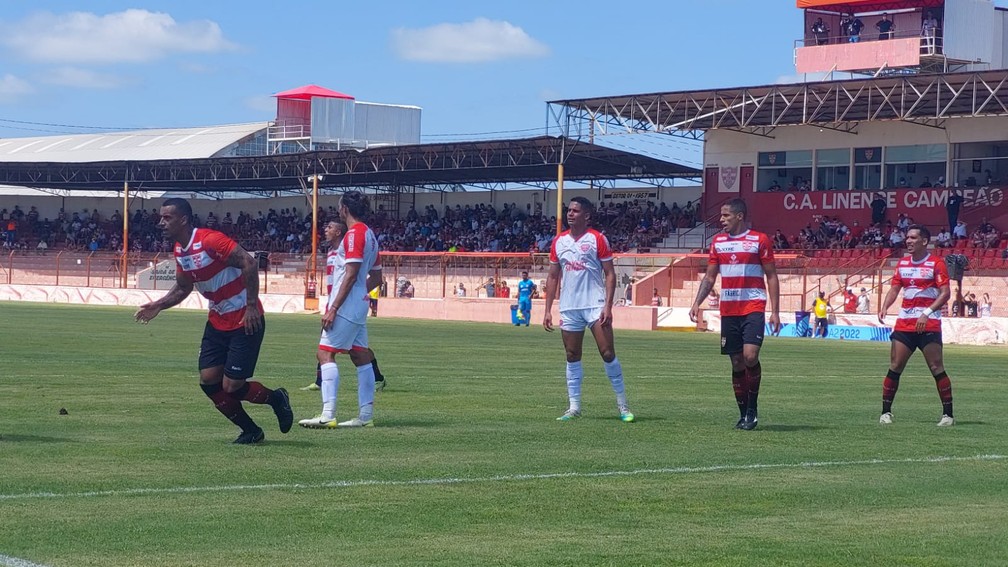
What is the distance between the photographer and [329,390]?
1245 centimetres

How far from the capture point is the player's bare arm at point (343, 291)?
12.2m

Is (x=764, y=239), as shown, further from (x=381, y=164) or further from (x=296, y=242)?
(x=296, y=242)

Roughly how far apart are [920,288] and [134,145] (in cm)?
8398

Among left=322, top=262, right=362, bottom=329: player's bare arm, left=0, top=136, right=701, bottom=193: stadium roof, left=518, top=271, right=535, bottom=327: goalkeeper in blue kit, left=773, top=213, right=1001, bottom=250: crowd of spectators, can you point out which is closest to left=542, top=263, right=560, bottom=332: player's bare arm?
left=322, top=262, right=362, bottom=329: player's bare arm

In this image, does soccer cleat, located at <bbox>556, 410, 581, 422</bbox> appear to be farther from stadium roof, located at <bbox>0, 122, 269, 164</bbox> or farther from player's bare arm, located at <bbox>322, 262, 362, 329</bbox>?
stadium roof, located at <bbox>0, 122, 269, 164</bbox>

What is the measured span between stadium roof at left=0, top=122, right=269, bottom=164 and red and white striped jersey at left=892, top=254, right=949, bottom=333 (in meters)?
74.2

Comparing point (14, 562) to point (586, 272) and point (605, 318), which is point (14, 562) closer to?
point (605, 318)

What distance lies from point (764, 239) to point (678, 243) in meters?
51.0

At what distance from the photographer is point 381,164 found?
238ft

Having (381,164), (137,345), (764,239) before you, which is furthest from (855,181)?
(764,239)

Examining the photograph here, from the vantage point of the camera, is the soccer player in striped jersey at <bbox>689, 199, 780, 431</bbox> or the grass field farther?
the soccer player in striped jersey at <bbox>689, 199, 780, 431</bbox>

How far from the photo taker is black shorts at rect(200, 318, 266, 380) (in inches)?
423

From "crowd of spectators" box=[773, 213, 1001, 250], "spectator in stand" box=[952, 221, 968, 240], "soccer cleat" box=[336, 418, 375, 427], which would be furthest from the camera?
"spectator in stand" box=[952, 221, 968, 240]

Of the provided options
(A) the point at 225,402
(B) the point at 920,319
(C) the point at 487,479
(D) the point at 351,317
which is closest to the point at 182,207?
(A) the point at 225,402
